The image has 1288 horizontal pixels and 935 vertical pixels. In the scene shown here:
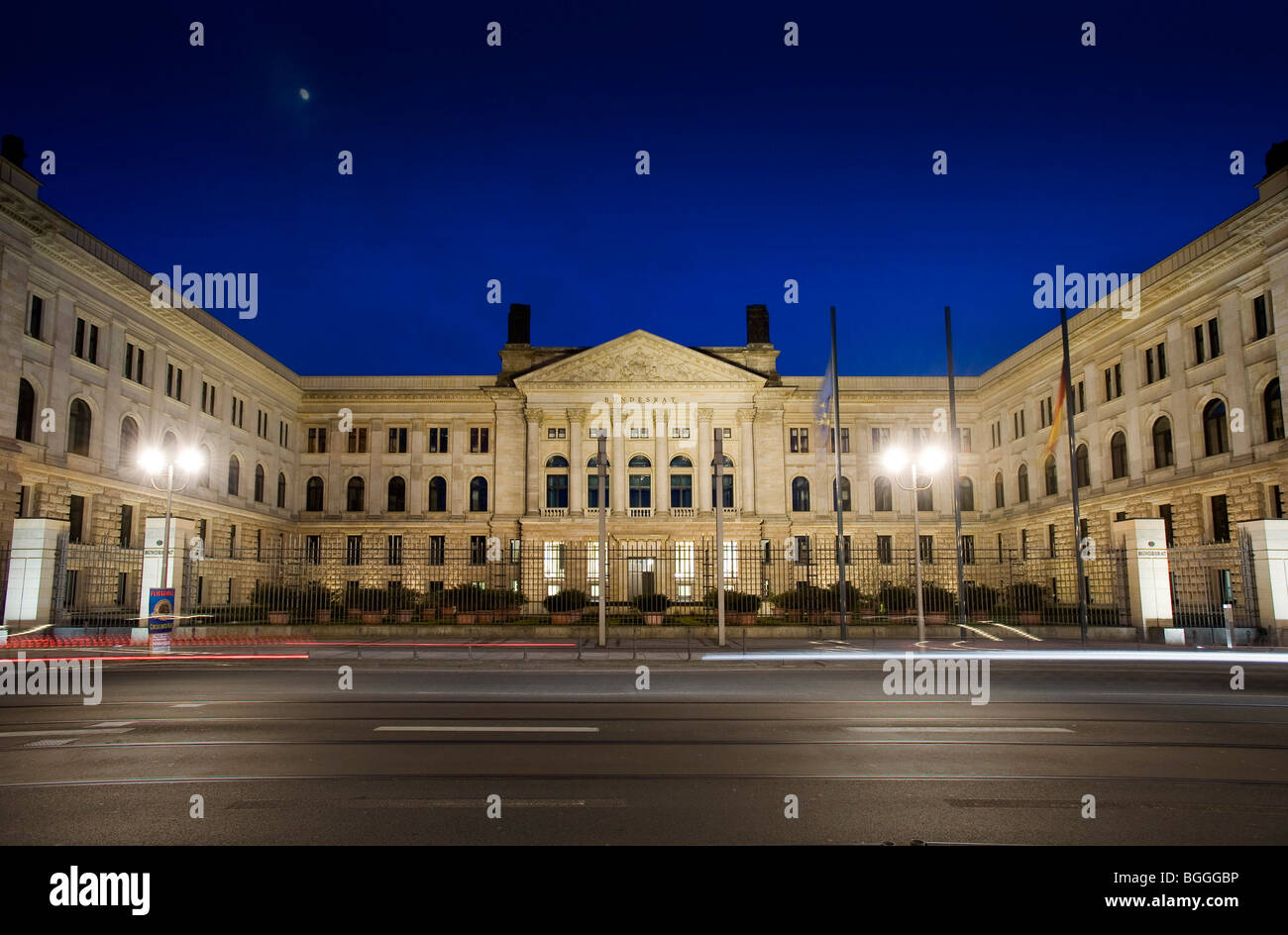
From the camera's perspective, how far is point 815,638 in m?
26.7

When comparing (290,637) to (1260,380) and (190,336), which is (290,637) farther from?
(1260,380)

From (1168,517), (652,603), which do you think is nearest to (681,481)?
(652,603)


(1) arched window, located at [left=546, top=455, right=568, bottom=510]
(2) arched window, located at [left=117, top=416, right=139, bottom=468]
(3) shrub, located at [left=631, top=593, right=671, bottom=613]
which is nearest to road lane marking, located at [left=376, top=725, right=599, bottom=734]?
(3) shrub, located at [left=631, top=593, right=671, bottom=613]

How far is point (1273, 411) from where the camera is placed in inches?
1242

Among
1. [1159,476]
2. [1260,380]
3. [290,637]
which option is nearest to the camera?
[290,637]

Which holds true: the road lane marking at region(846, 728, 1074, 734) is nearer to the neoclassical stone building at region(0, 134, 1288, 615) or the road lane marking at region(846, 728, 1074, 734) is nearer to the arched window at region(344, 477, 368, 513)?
the neoclassical stone building at region(0, 134, 1288, 615)

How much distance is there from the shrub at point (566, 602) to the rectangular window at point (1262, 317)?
22850 millimetres

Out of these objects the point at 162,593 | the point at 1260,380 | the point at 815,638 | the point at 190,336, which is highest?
the point at 190,336

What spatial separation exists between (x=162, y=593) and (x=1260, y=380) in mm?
37993

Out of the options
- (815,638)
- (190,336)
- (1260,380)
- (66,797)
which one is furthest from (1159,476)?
(190,336)

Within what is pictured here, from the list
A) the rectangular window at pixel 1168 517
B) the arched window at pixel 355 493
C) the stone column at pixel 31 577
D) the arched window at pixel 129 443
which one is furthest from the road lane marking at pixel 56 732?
the arched window at pixel 355 493

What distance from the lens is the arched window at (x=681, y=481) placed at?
180 ft

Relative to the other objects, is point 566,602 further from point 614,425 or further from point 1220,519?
point 1220,519
